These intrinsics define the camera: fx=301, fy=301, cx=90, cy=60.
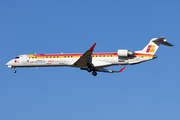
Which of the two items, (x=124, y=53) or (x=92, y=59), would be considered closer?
(x=124, y=53)

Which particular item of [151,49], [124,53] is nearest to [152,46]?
[151,49]

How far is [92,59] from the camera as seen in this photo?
133ft

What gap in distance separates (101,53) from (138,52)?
4.96m

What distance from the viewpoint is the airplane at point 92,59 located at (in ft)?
127

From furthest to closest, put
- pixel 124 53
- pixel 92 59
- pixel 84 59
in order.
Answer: pixel 92 59 → pixel 84 59 → pixel 124 53

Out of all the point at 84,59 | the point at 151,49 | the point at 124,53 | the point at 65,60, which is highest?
the point at 151,49

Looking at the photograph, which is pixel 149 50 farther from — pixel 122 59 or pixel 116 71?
pixel 116 71

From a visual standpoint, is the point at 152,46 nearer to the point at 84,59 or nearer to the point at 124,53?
the point at 124,53

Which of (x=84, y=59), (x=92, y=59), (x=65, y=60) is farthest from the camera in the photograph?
(x=65, y=60)

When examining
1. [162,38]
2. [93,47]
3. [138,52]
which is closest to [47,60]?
[93,47]

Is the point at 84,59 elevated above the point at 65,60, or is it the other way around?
the point at 65,60

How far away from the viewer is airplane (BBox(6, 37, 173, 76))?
A: 38688 millimetres

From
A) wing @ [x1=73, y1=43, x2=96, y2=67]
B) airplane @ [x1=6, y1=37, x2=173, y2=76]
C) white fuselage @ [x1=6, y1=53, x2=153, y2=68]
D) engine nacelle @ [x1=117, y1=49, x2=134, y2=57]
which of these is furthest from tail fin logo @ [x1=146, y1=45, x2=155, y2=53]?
wing @ [x1=73, y1=43, x2=96, y2=67]

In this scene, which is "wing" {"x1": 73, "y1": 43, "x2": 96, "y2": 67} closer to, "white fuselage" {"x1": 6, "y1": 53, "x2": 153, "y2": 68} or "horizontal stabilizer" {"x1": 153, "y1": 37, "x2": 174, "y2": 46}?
"white fuselage" {"x1": 6, "y1": 53, "x2": 153, "y2": 68}
